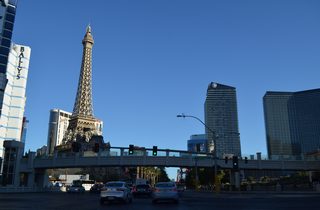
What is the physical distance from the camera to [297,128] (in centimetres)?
18775

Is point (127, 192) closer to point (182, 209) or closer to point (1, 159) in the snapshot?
point (182, 209)

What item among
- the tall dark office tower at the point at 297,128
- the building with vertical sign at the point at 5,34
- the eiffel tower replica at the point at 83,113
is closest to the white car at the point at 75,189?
the building with vertical sign at the point at 5,34

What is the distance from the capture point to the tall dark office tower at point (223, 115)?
174 meters

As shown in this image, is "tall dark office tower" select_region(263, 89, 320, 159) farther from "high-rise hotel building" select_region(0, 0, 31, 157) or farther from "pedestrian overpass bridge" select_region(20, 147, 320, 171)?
"high-rise hotel building" select_region(0, 0, 31, 157)

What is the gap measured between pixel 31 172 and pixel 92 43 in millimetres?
106732

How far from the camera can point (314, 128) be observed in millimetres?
182000

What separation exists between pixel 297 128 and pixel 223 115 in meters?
41.3

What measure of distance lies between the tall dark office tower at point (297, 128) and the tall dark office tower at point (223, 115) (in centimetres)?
2336

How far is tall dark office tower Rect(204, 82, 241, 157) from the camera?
571 ft

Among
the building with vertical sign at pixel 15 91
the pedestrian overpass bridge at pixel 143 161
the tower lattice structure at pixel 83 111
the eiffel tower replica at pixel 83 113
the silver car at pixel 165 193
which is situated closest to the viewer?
the silver car at pixel 165 193

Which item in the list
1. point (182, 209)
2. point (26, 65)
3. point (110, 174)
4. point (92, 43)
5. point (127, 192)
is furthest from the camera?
point (92, 43)

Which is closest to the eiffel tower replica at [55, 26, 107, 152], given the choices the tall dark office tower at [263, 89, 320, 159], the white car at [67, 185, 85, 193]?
the tall dark office tower at [263, 89, 320, 159]

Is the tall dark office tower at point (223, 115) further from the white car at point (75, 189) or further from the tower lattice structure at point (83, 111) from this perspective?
the white car at point (75, 189)

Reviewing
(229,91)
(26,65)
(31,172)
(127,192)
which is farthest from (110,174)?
(127,192)
